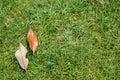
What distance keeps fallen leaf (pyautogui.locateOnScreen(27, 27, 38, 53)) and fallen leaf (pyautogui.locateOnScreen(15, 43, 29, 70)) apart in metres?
0.09

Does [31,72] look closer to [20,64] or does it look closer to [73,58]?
[20,64]

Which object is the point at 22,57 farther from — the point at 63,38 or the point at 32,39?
the point at 63,38

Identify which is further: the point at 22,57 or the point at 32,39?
the point at 32,39

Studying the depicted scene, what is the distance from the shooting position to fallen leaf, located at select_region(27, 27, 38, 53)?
3498mm

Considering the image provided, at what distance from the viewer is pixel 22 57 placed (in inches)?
135

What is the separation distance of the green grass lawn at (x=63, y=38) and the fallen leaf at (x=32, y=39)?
0.06 metres

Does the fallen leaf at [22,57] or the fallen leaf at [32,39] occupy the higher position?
the fallen leaf at [32,39]

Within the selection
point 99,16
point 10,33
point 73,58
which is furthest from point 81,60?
point 10,33

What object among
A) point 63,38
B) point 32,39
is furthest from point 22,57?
point 63,38

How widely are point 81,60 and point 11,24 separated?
33.0 inches

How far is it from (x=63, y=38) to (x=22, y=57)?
0.50 m

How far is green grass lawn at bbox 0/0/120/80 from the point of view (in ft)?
11.4

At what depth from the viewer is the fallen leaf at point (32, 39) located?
3.50m

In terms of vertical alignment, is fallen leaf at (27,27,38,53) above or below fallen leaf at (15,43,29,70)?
above
